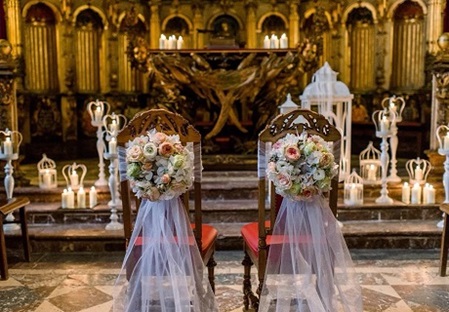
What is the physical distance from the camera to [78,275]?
159 inches

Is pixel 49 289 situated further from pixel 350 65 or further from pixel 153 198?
pixel 350 65

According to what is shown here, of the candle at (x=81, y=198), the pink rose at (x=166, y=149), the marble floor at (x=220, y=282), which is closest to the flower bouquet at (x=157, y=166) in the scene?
the pink rose at (x=166, y=149)

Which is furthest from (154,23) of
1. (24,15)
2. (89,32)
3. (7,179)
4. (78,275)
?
(78,275)

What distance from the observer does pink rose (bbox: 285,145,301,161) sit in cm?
264

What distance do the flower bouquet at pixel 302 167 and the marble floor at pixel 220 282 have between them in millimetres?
1078

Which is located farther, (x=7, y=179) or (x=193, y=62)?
(x=193, y=62)

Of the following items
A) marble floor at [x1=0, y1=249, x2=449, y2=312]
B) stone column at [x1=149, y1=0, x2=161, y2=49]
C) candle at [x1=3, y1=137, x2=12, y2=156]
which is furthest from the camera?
stone column at [x1=149, y1=0, x2=161, y2=49]

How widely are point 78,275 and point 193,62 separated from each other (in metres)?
2.91

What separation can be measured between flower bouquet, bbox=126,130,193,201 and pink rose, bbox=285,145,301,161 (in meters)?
0.49

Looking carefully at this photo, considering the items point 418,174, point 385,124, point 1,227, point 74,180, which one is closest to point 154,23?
point 74,180

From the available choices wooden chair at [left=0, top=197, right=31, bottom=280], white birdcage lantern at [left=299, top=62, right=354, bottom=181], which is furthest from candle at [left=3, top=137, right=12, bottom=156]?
white birdcage lantern at [left=299, top=62, right=354, bottom=181]

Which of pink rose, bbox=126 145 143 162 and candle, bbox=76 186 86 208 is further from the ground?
pink rose, bbox=126 145 143 162

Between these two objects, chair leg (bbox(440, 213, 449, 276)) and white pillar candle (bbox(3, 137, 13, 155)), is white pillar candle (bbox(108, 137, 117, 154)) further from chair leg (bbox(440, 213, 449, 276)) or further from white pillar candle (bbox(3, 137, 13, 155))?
chair leg (bbox(440, 213, 449, 276))

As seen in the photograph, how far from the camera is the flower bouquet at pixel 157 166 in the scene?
2637 millimetres
